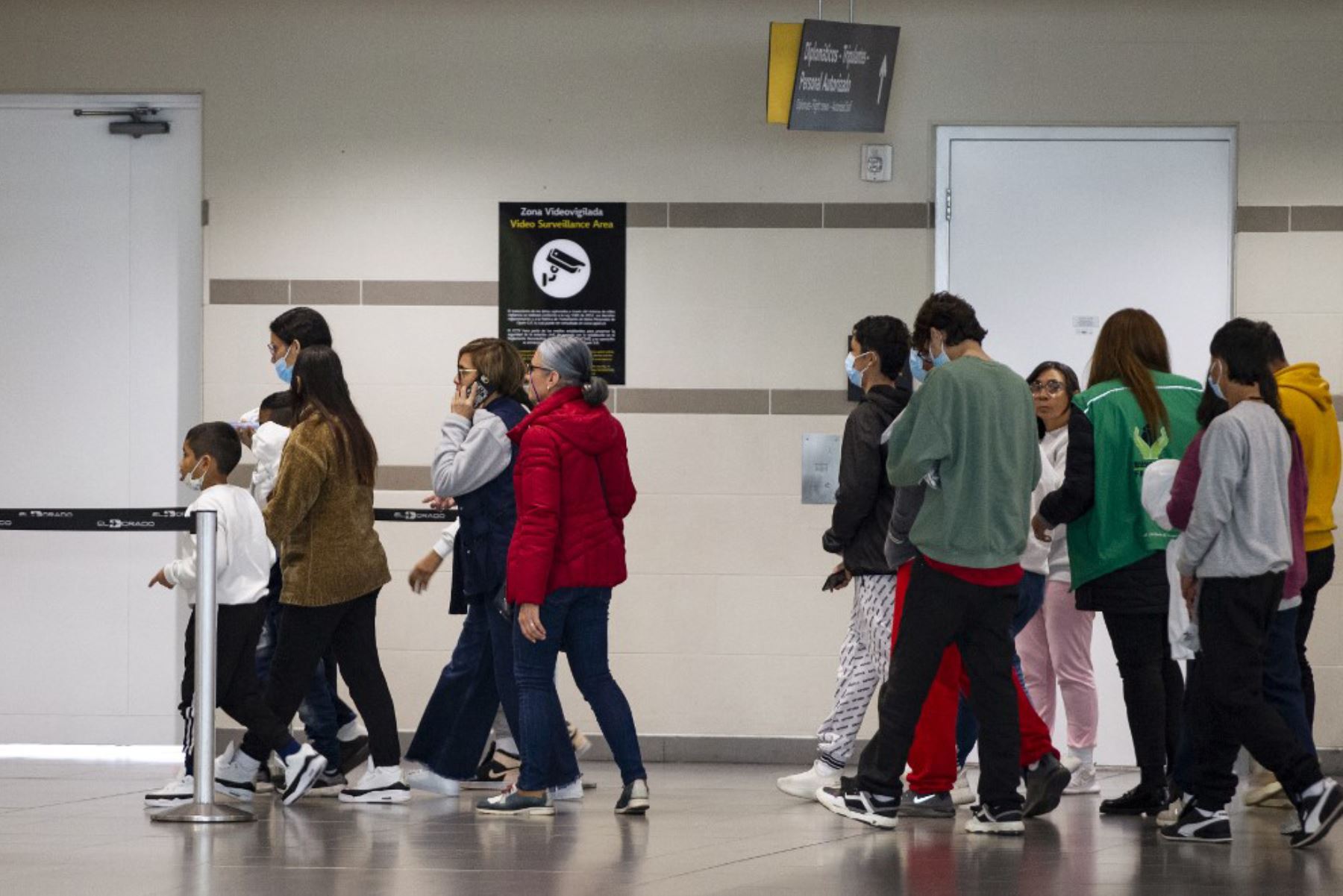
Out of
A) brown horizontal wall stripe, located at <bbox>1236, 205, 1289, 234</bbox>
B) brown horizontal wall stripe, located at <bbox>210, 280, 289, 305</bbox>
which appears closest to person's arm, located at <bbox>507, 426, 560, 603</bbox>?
brown horizontal wall stripe, located at <bbox>210, 280, 289, 305</bbox>

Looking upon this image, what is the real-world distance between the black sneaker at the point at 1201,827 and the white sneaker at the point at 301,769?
2807mm

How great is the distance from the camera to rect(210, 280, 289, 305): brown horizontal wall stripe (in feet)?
26.5

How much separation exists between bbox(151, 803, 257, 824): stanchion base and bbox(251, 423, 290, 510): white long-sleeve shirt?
1178 millimetres

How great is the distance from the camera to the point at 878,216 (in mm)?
7926

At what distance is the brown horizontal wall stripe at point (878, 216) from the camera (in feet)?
25.9

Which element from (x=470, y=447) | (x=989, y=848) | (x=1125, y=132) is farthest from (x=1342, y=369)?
(x=470, y=447)

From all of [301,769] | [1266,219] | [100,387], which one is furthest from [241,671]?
[1266,219]

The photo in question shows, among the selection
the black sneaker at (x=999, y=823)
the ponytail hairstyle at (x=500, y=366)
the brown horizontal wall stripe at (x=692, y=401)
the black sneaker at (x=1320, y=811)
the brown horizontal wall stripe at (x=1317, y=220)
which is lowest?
the black sneaker at (x=999, y=823)

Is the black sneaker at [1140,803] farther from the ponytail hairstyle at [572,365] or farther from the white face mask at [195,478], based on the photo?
the white face mask at [195,478]

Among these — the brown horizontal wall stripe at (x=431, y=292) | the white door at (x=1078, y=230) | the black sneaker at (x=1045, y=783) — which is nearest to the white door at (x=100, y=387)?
the brown horizontal wall stripe at (x=431, y=292)

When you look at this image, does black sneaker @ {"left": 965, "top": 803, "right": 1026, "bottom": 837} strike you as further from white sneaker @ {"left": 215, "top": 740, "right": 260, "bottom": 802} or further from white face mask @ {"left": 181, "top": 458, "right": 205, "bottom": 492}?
white face mask @ {"left": 181, "top": 458, "right": 205, "bottom": 492}

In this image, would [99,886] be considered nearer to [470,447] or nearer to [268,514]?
[268,514]

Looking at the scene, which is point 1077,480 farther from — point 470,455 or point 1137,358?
point 470,455

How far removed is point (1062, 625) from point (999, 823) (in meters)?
1.40
